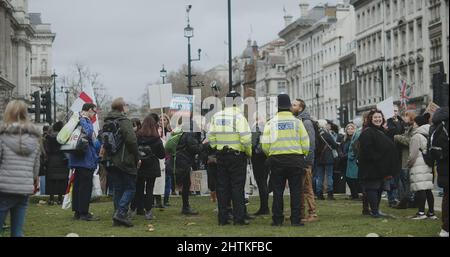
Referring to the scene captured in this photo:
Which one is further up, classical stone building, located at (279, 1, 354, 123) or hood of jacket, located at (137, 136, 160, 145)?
classical stone building, located at (279, 1, 354, 123)

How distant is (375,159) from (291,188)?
177 cm

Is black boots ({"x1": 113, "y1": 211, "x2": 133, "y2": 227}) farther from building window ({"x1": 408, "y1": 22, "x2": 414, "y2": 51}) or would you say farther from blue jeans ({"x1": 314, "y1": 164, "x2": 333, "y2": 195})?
building window ({"x1": 408, "y1": 22, "x2": 414, "y2": 51})

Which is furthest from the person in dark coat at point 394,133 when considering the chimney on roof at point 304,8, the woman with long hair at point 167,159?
the chimney on roof at point 304,8

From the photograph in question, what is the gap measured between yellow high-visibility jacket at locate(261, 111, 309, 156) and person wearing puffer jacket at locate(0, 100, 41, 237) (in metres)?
4.58

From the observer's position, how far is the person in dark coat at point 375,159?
569 inches

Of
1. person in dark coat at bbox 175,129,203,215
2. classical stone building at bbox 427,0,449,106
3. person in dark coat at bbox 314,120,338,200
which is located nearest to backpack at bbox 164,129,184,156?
person in dark coat at bbox 175,129,203,215

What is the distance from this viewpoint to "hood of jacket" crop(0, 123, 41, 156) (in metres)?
10.0

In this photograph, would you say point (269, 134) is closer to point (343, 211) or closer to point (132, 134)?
point (132, 134)

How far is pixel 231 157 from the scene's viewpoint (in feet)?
45.9

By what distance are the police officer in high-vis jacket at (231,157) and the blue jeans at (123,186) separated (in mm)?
1412

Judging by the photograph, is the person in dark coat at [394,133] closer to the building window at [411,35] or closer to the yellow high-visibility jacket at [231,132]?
the yellow high-visibility jacket at [231,132]

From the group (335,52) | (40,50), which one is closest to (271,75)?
(40,50)
